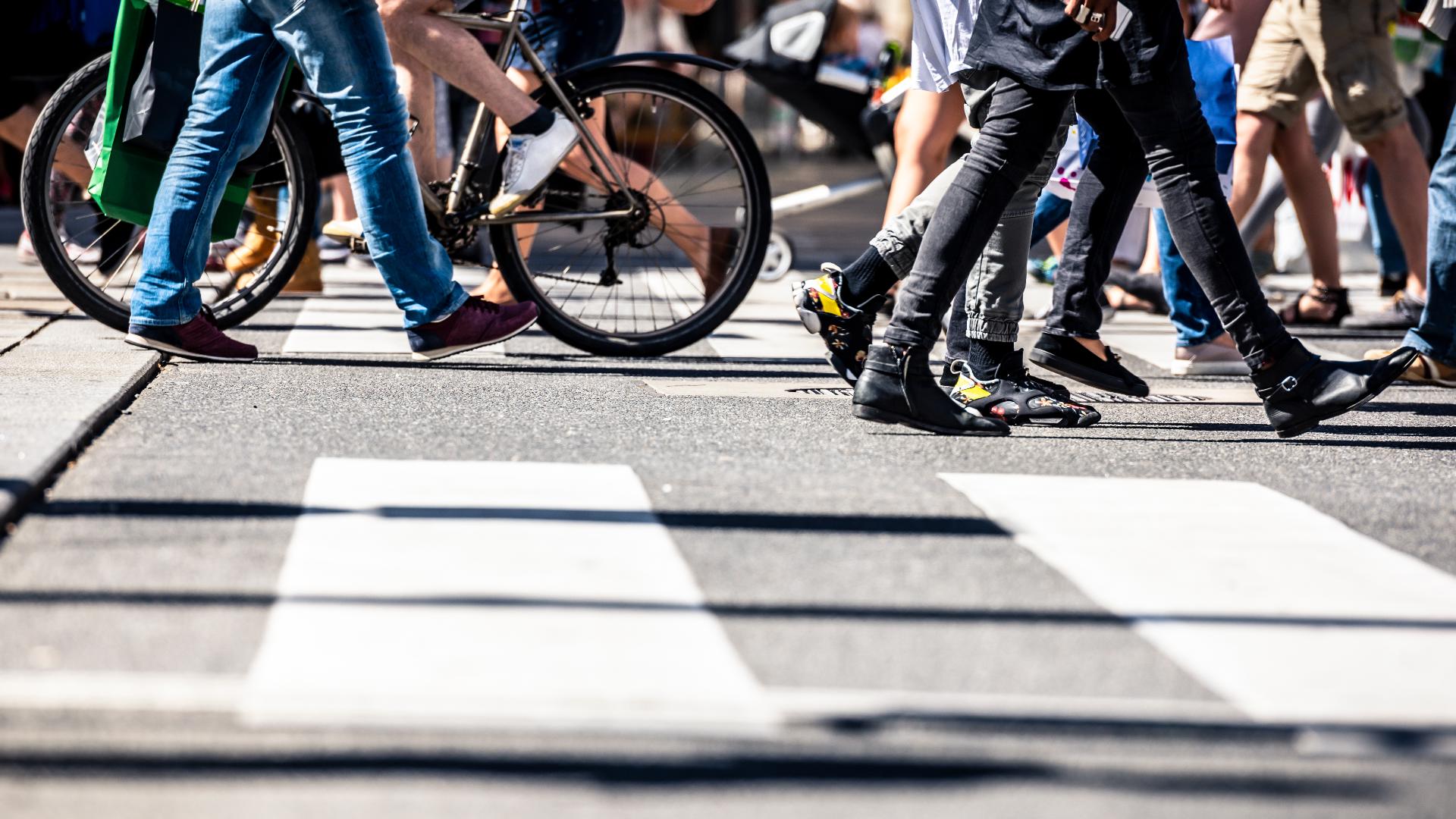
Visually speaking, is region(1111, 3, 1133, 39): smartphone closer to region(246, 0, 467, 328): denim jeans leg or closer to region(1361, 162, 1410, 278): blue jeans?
region(246, 0, 467, 328): denim jeans leg

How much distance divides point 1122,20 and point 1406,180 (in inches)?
115

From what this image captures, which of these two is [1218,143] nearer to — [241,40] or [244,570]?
[241,40]

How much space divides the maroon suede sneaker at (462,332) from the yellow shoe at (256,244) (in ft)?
3.28

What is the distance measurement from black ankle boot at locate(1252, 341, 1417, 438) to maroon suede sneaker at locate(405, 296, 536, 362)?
73.0 inches

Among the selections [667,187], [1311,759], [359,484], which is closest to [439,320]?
[667,187]

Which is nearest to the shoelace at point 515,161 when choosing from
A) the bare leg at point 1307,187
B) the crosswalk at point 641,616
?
the crosswalk at point 641,616

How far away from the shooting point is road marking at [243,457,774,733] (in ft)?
7.29

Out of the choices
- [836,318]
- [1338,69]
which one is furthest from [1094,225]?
[1338,69]

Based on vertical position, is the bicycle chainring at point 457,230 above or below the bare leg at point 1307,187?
above

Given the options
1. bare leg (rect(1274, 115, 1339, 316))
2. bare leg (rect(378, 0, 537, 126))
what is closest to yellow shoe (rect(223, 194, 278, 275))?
bare leg (rect(378, 0, 537, 126))

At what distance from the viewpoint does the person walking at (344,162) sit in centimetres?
468

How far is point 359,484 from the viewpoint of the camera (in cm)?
344

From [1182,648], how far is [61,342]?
12.0 feet

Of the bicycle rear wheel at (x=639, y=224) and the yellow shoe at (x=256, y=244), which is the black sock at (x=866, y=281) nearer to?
the bicycle rear wheel at (x=639, y=224)
